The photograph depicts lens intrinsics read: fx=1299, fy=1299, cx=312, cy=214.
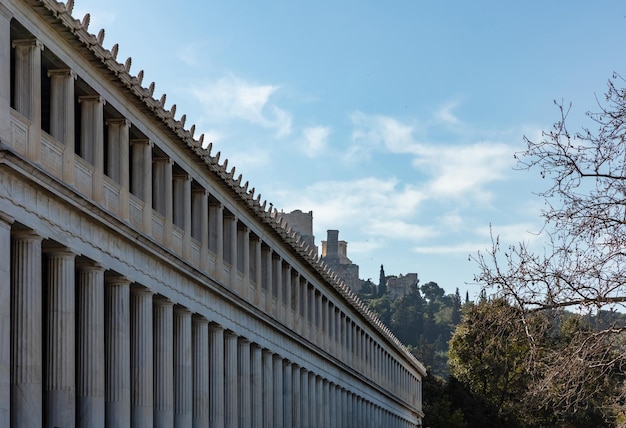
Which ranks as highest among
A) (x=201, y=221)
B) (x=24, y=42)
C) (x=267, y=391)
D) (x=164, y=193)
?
(x=24, y=42)

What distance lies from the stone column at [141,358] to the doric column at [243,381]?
14.2m

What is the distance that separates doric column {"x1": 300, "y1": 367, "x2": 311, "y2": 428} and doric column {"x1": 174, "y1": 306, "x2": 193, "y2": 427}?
2329 cm

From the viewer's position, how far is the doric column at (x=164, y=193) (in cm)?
4497

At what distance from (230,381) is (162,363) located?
33.5 feet

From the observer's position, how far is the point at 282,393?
213ft

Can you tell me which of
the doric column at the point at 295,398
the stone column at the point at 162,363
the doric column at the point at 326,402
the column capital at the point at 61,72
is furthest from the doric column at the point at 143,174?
the doric column at the point at 326,402

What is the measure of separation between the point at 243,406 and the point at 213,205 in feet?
30.0

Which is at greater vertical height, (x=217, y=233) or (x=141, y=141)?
(x=141, y=141)

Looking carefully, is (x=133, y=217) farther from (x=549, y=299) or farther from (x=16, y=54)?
(x=549, y=299)

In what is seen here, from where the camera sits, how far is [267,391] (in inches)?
2392

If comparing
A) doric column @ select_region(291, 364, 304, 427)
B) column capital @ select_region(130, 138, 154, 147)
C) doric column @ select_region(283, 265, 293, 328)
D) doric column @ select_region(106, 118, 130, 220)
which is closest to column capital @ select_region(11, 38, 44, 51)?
doric column @ select_region(106, 118, 130, 220)

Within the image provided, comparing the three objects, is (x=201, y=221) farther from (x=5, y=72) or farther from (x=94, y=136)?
(x=5, y=72)

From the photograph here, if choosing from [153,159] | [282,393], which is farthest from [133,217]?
[282,393]

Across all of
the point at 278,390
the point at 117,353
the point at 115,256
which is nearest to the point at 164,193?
the point at 115,256
